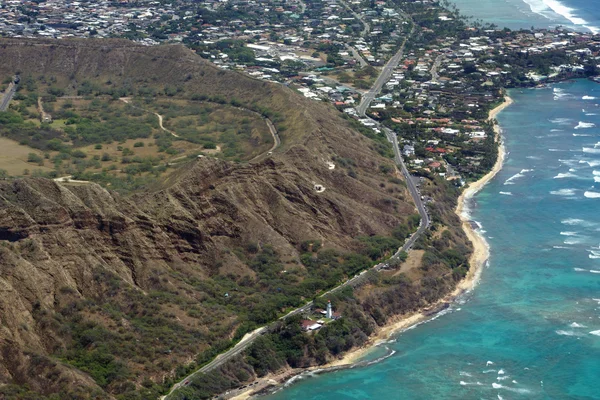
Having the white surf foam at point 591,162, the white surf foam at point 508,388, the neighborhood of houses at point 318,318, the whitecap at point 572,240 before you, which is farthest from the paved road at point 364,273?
the white surf foam at point 591,162

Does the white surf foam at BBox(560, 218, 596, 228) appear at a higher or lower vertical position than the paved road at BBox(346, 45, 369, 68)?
higher

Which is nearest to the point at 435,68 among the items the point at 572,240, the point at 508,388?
the point at 572,240

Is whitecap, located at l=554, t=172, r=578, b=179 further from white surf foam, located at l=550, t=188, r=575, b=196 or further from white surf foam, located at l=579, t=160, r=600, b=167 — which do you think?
white surf foam, located at l=550, t=188, r=575, b=196

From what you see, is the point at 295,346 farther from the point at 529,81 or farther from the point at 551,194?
the point at 529,81

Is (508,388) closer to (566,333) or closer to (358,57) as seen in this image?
(566,333)

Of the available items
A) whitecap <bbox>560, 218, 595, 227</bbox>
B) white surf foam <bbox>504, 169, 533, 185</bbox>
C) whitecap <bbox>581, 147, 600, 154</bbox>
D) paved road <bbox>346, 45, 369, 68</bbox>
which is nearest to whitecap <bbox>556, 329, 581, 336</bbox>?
whitecap <bbox>560, 218, 595, 227</bbox>

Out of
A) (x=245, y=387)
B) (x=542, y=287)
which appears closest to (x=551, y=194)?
(x=542, y=287)
